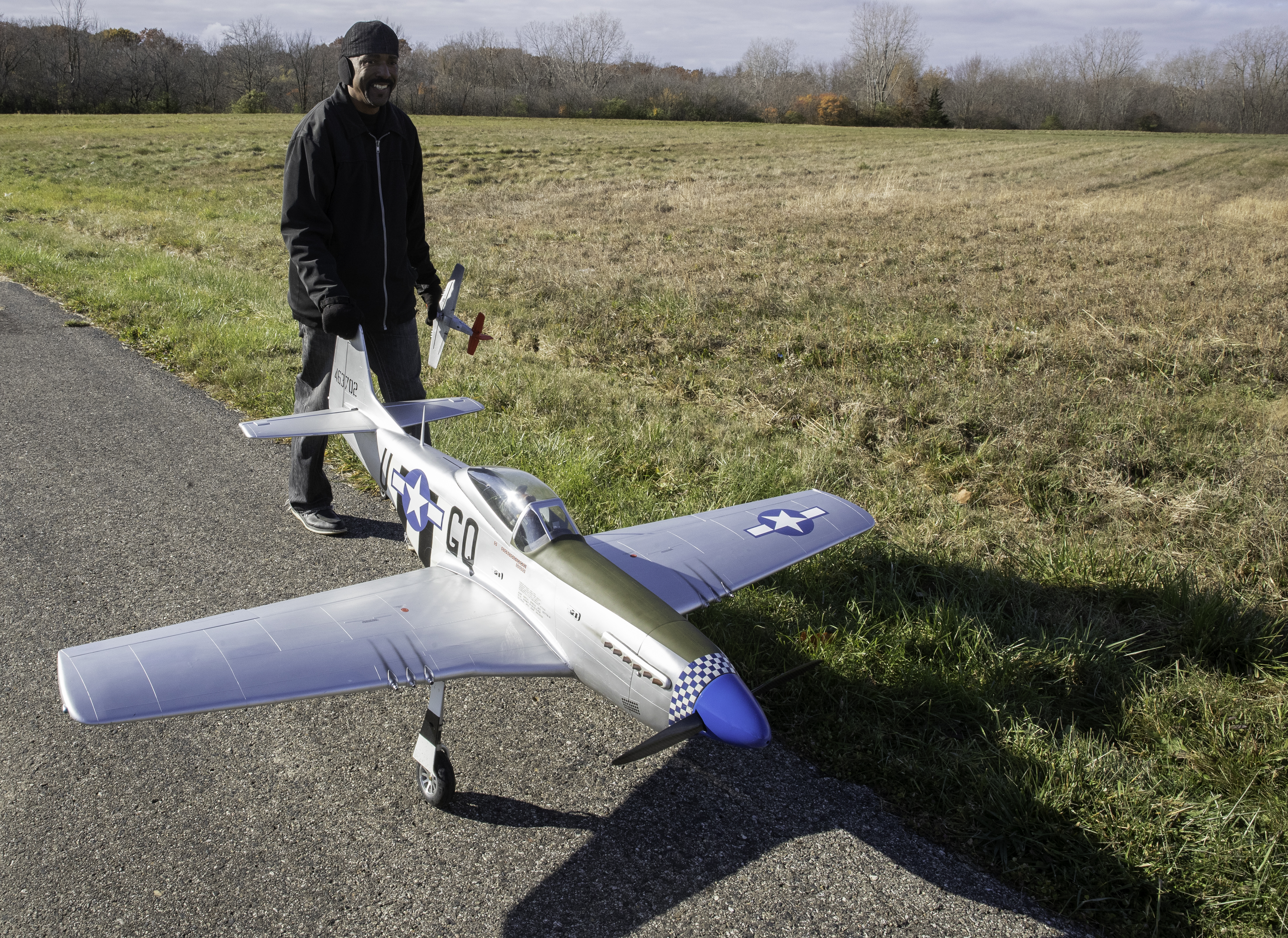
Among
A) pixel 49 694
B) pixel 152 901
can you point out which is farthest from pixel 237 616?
Answer: pixel 49 694

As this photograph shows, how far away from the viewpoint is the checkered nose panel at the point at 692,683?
2.76 metres

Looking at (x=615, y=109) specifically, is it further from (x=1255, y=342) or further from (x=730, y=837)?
(x=730, y=837)

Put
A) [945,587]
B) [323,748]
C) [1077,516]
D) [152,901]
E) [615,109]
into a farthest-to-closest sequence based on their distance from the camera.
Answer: [615,109]
[1077,516]
[945,587]
[323,748]
[152,901]

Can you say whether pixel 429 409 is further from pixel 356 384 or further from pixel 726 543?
pixel 726 543

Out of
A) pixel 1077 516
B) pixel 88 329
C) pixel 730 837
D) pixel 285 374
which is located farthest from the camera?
pixel 88 329

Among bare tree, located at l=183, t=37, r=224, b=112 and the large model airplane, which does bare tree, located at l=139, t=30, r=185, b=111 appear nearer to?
bare tree, located at l=183, t=37, r=224, b=112

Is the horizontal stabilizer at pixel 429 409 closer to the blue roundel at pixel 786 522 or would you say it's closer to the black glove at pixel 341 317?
the black glove at pixel 341 317

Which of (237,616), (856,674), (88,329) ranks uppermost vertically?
(88,329)

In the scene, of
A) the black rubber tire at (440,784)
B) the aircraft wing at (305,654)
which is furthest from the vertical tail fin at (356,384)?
the black rubber tire at (440,784)

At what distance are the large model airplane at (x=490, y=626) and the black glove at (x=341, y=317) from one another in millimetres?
625

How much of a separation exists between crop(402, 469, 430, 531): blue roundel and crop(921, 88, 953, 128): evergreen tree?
3177 inches

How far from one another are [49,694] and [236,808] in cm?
125

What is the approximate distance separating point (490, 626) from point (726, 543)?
122cm

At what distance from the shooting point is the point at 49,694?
360 cm
